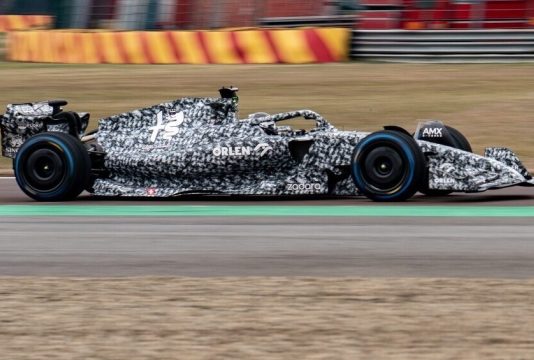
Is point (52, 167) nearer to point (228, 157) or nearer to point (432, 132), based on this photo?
point (228, 157)

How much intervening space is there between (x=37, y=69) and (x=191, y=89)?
6.47 metres

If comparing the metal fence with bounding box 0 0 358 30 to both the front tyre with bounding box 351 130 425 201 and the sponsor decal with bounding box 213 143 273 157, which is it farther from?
the front tyre with bounding box 351 130 425 201

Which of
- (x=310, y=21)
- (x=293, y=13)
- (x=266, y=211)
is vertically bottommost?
(x=266, y=211)

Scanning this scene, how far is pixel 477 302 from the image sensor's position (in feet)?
20.9

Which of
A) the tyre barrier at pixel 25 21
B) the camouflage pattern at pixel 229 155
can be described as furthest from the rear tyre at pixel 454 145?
the tyre barrier at pixel 25 21

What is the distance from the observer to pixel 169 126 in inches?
443

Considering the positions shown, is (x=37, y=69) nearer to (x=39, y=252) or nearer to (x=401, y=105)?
(x=401, y=105)

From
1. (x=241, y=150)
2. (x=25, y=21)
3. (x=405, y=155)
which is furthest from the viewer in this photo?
(x=25, y=21)

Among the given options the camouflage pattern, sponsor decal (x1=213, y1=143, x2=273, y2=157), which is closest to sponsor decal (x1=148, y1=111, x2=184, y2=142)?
the camouflage pattern

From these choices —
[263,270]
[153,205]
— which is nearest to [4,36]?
[153,205]

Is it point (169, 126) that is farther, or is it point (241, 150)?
point (169, 126)

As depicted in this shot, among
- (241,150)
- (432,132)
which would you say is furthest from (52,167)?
(432,132)

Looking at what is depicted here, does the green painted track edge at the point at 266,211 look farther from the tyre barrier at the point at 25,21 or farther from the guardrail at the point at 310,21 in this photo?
the tyre barrier at the point at 25,21

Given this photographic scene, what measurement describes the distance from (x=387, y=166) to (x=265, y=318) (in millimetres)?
4526
